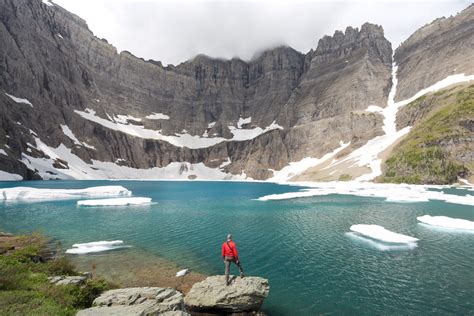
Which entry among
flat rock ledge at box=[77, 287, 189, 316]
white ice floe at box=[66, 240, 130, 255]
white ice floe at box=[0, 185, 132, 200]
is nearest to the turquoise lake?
white ice floe at box=[66, 240, 130, 255]

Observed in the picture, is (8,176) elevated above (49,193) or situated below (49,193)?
above

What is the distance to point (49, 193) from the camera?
294 feet

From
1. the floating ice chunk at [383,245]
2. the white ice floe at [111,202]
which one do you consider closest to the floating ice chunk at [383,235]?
the floating ice chunk at [383,245]

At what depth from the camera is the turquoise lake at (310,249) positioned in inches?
848

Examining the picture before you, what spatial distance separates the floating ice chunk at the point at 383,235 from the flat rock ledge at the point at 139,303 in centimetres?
2790

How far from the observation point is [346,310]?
65.4 feet

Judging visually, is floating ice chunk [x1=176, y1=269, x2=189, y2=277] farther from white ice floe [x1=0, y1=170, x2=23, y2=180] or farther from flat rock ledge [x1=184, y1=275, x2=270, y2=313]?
white ice floe [x1=0, y1=170, x2=23, y2=180]

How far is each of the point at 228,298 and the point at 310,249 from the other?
57.7ft

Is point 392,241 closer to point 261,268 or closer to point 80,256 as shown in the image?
point 261,268

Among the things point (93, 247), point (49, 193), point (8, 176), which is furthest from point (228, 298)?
point (8, 176)

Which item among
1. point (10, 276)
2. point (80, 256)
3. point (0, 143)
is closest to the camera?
point (10, 276)

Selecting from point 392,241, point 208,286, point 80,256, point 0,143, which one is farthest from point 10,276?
point 0,143

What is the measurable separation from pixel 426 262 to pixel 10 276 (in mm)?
31377

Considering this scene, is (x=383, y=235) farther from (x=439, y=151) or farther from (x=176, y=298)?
(x=439, y=151)
